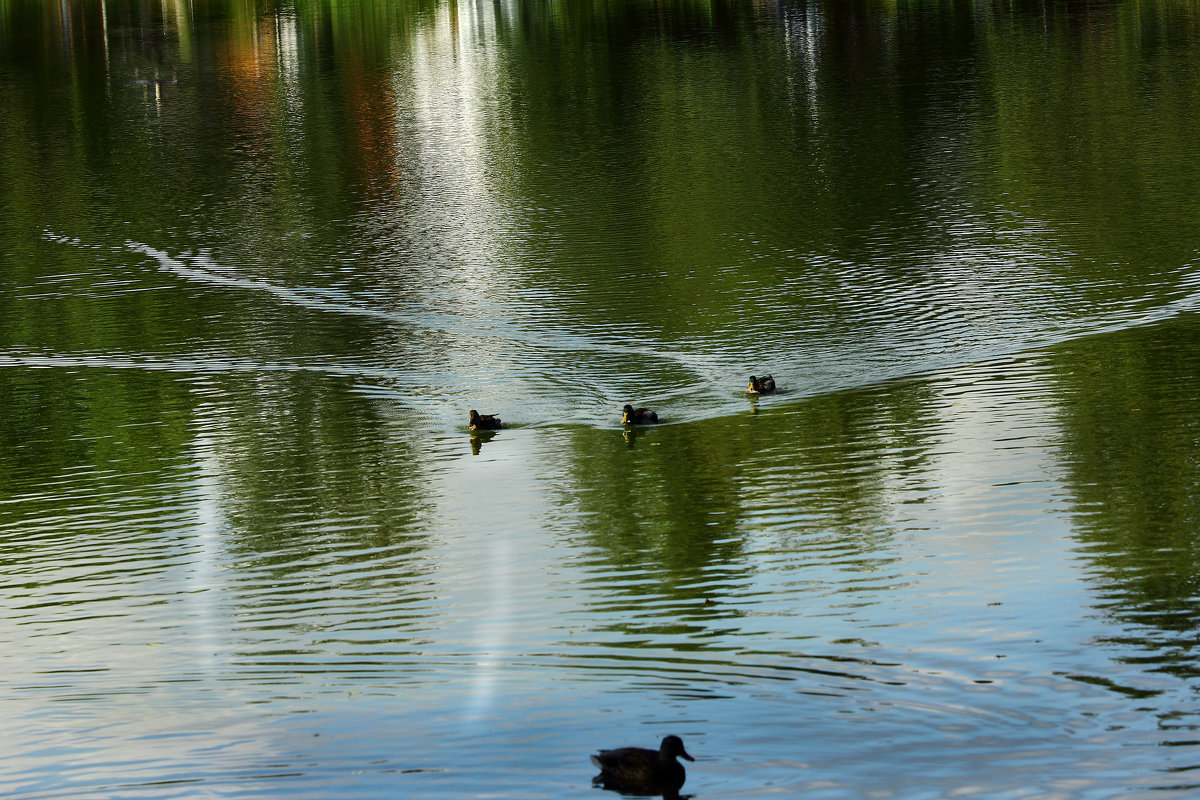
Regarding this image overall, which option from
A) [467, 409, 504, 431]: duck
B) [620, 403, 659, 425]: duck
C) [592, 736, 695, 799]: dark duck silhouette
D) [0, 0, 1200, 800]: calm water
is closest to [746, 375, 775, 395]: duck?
[0, 0, 1200, 800]: calm water

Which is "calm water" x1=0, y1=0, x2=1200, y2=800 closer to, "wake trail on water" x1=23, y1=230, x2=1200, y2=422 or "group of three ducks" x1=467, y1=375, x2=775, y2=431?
Result: "wake trail on water" x1=23, y1=230, x2=1200, y2=422

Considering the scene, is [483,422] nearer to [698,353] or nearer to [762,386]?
[762,386]

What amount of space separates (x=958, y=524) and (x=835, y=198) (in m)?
20.7

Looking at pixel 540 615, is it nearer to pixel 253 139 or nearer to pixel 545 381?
pixel 545 381

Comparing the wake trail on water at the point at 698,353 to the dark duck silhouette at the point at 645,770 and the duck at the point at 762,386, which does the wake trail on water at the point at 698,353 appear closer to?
the duck at the point at 762,386

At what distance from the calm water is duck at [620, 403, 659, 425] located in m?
0.27

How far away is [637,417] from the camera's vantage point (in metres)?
18.7

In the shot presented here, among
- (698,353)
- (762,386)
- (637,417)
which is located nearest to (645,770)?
(637,417)

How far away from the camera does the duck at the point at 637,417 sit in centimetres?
1867

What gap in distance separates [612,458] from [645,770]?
8.52m

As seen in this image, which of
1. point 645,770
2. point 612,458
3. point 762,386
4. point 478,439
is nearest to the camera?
point 645,770

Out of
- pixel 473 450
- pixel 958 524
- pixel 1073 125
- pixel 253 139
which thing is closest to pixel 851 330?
pixel 473 450

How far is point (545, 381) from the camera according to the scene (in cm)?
2128

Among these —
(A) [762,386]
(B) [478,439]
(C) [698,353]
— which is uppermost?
(C) [698,353]
